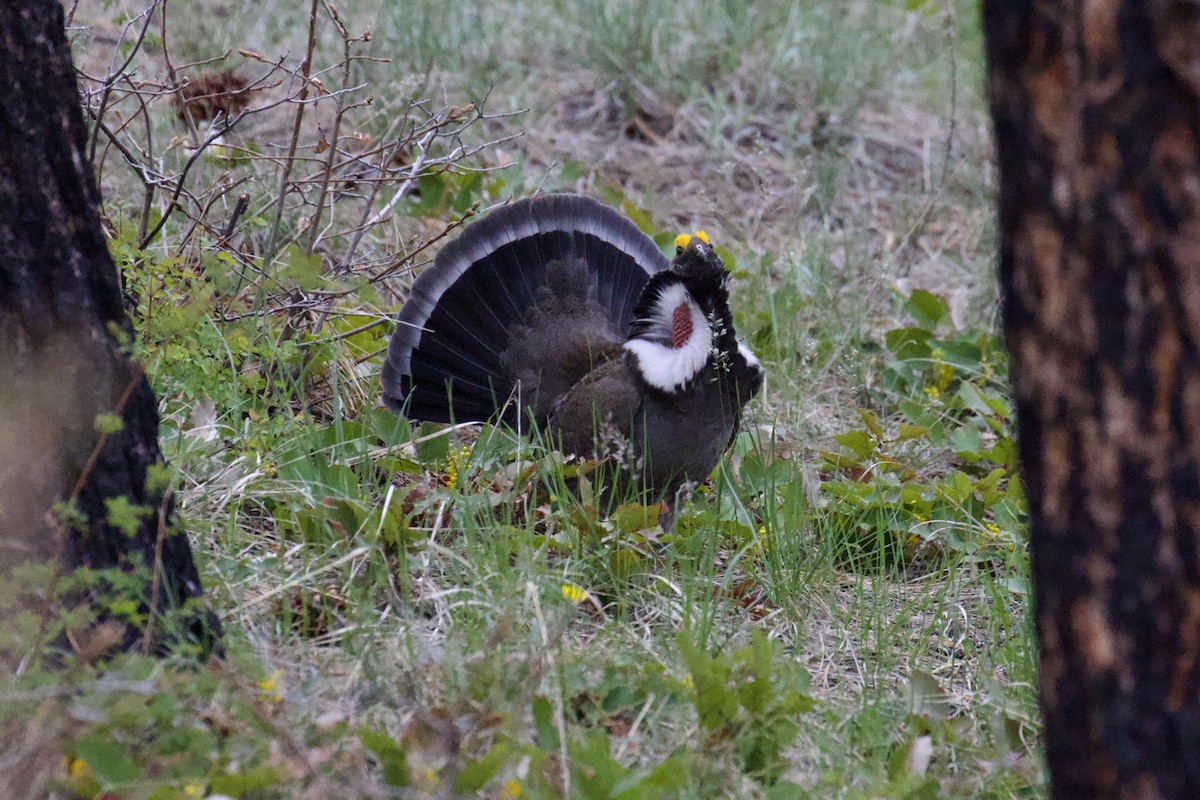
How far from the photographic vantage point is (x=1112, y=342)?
1542mm

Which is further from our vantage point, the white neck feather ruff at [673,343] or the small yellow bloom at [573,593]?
the white neck feather ruff at [673,343]

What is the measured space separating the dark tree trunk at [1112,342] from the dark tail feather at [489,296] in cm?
290

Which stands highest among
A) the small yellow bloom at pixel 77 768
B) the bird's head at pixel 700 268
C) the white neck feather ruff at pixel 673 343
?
the bird's head at pixel 700 268

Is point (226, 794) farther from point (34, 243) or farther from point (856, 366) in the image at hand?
point (856, 366)

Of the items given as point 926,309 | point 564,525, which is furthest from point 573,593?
point 926,309

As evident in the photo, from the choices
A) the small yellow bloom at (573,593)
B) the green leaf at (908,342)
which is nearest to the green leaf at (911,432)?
the green leaf at (908,342)

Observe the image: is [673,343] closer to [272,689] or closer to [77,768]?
[272,689]

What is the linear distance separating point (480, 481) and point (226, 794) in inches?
62.7

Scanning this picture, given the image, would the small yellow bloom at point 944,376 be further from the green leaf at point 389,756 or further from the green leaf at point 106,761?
the green leaf at point 106,761

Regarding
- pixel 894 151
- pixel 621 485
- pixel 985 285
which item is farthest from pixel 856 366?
pixel 894 151

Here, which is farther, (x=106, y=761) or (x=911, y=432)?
(x=911, y=432)

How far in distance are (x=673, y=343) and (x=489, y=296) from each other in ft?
2.62

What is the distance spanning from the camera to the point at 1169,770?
5.21ft

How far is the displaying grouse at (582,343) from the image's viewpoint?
404 cm
